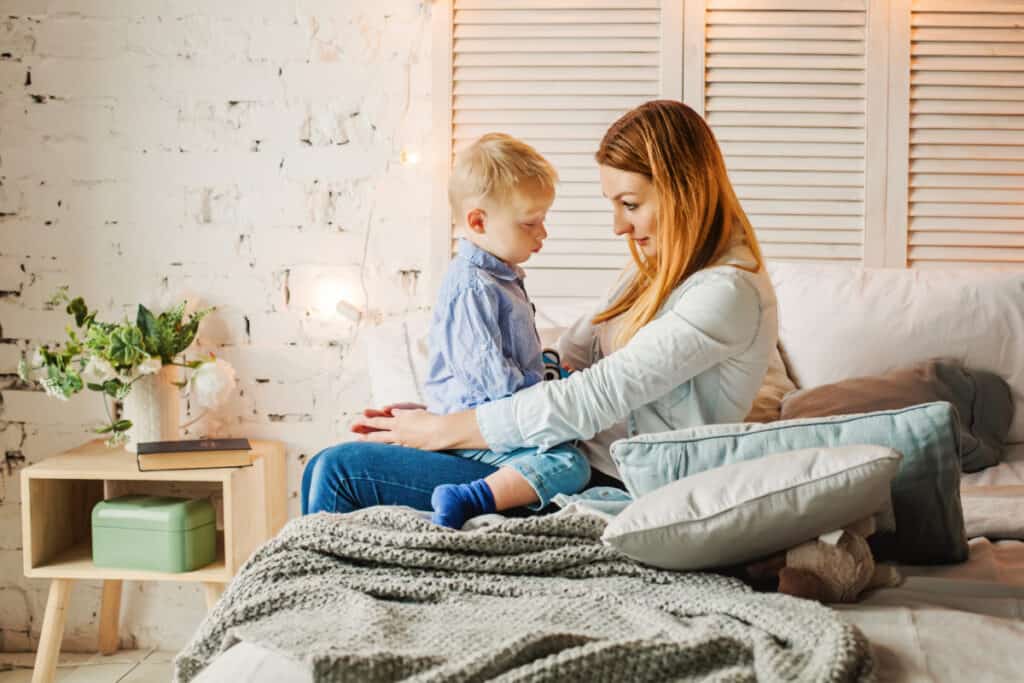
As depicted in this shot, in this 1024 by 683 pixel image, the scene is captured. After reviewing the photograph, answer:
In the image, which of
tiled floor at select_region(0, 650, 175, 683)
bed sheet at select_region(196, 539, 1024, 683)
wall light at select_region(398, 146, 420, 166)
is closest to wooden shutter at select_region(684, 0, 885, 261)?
wall light at select_region(398, 146, 420, 166)

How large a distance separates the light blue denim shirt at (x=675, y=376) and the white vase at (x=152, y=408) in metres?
1.17

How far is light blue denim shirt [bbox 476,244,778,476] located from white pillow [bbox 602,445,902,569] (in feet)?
1.48

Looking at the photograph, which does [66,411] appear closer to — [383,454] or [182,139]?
[182,139]

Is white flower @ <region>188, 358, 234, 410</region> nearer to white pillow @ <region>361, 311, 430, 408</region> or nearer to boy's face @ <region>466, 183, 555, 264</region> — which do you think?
white pillow @ <region>361, 311, 430, 408</region>

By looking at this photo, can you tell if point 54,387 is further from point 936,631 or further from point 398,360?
point 936,631

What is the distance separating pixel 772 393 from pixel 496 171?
2.73 feet

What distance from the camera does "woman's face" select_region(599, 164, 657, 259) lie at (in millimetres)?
1741

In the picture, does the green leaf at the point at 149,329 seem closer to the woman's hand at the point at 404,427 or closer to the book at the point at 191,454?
the book at the point at 191,454

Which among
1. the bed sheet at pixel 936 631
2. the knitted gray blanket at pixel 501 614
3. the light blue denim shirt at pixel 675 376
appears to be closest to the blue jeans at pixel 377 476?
the light blue denim shirt at pixel 675 376

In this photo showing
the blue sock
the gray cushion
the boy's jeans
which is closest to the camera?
the blue sock

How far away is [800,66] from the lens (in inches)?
103

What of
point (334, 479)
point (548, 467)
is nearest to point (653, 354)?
point (548, 467)

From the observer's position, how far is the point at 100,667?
266cm

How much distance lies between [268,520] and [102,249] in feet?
2.96
